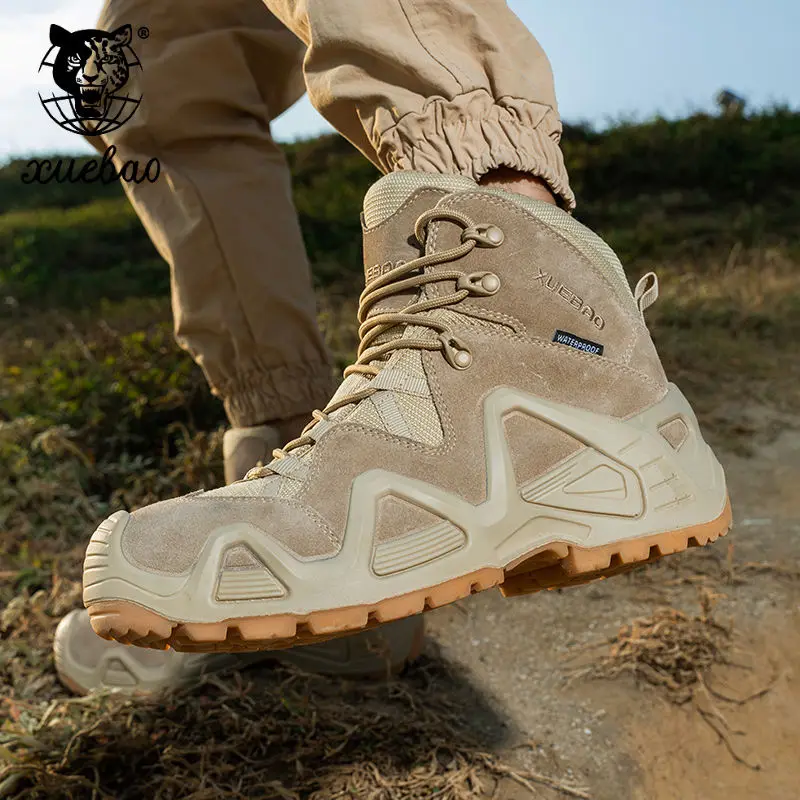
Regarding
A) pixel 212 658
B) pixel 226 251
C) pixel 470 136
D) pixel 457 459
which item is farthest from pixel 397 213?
pixel 212 658

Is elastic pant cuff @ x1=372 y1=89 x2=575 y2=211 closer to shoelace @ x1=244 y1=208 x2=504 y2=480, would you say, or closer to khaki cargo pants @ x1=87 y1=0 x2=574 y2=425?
shoelace @ x1=244 y1=208 x2=504 y2=480

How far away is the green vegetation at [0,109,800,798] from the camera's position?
161cm

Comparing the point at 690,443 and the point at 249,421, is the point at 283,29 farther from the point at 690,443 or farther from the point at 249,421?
the point at 690,443

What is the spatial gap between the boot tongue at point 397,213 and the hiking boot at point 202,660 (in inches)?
35.3

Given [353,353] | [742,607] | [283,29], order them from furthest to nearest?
[353,353], [742,607], [283,29]

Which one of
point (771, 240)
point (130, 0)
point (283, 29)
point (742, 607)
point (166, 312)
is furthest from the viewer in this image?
point (771, 240)

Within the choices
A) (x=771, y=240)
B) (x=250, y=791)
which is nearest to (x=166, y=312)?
(x=250, y=791)

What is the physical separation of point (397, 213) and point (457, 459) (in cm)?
36

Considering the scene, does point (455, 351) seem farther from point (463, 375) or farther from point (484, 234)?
point (484, 234)

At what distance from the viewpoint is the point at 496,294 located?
117cm

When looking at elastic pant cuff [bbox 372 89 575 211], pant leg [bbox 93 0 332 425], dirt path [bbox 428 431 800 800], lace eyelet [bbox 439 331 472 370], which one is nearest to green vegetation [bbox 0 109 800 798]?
dirt path [bbox 428 431 800 800]

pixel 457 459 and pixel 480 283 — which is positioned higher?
pixel 480 283

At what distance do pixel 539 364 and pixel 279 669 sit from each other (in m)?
1.06

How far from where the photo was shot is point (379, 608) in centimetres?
106
